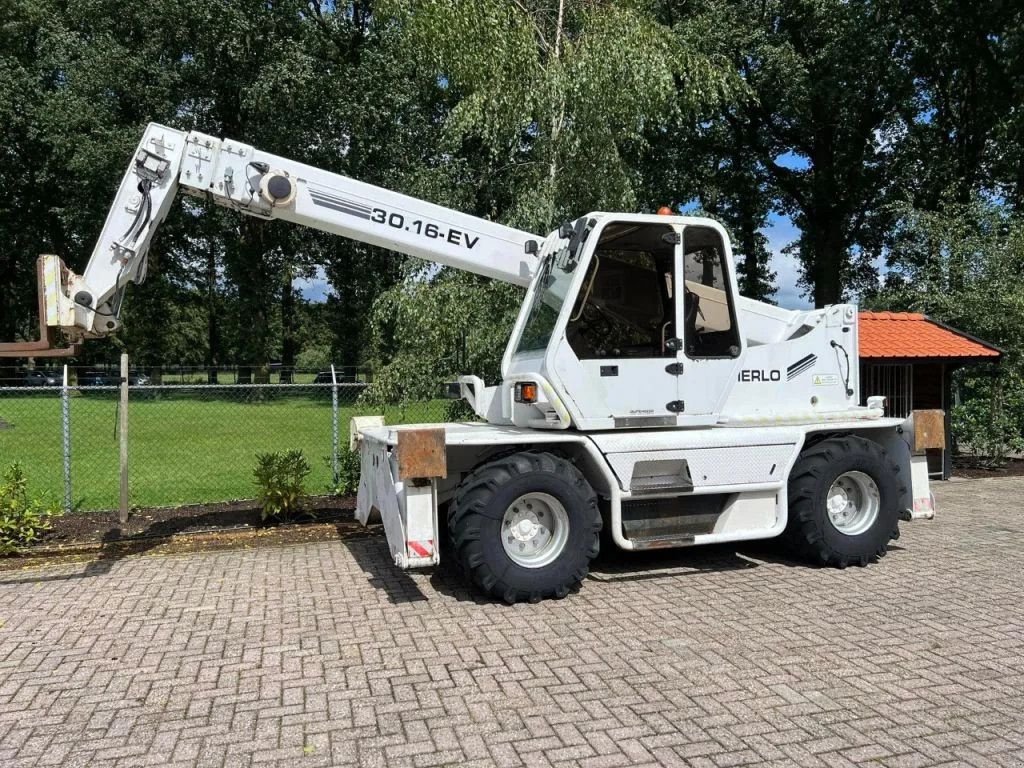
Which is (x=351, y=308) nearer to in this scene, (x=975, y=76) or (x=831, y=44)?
(x=831, y=44)

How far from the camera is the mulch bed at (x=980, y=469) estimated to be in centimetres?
1192

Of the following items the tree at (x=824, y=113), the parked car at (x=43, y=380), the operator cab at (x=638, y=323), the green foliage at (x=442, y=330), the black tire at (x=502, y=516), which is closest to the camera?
the black tire at (x=502, y=516)

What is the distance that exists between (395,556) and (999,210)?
13.3 meters

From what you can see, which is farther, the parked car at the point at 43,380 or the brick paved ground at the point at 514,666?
the parked car at the point at 43,380

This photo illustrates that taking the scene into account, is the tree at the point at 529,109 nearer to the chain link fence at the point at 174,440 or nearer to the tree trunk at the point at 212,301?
the chain link fence at the point at 174,440

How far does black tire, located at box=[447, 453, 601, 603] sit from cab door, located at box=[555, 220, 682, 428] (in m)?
0.65

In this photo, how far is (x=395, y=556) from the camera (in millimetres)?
5590

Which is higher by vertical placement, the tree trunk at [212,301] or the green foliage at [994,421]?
the tree trunk at [212,301]

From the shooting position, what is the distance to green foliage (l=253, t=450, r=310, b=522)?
823cm

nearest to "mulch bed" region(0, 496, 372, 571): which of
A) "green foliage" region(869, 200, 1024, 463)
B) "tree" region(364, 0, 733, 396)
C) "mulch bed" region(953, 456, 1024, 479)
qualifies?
"tree" region(364, 0, 733, 396)

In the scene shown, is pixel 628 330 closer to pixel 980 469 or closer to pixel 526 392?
pixel 526 392

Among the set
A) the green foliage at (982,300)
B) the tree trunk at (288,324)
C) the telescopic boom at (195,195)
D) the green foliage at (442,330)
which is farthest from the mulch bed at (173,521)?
the tree trunk at (288,324)

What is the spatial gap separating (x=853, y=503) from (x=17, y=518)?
25.8 ft

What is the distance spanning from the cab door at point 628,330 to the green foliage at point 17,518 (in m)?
5.42
